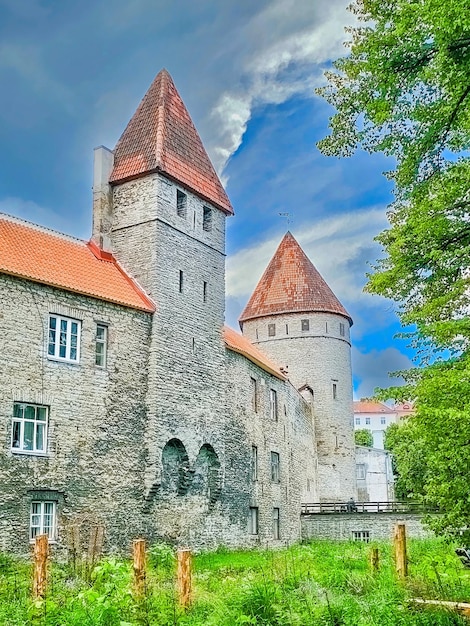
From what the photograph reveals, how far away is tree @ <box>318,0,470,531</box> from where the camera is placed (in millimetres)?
10188

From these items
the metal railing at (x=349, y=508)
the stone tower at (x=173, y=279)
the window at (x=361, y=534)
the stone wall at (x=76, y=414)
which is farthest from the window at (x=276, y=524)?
the stone wall at (x=76, y=414)

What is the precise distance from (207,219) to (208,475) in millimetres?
9935

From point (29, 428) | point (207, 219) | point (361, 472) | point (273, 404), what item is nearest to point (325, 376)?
point (273, 404)

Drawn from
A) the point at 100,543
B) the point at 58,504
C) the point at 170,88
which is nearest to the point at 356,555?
the point at 100,543

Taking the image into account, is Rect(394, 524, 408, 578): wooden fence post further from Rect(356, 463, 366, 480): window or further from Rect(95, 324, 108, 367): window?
Rect(356, 463, 366, 480): window

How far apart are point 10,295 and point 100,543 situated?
24.1 feet

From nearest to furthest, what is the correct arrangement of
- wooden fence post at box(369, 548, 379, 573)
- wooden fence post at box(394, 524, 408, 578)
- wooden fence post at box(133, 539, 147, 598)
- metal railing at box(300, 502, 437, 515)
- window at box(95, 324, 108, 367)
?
1. wooden fence post at box(133, 539, 147, 598)
2. wooden fence post at box(394, 524, 408, 578)
3. wooden fence post at box(369, 548, 379, 573)
4. window at box(95, 324, 108, 367)
5. metal railing at box(300, 502, 437, 515)

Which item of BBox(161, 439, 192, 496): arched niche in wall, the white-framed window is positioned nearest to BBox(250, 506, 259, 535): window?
the white-framed window

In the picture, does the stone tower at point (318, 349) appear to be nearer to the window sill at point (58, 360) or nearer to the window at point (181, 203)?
the window at point (181, 203)

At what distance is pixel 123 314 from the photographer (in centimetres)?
2352

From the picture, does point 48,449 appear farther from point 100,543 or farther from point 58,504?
point 100,543

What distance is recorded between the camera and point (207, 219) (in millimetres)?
28828

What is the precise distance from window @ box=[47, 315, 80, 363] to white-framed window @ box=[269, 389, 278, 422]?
14780 mm

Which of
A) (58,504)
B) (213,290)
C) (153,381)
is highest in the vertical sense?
(213,290)
